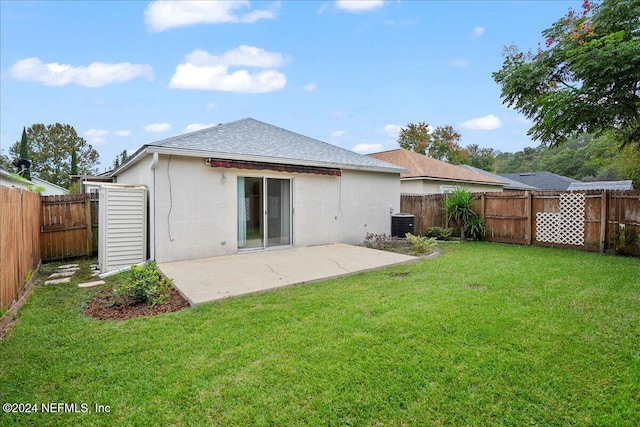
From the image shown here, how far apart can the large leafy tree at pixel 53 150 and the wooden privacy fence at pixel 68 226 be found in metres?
33.0

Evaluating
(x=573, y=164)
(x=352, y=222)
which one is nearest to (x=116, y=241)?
(x=352, y=222)

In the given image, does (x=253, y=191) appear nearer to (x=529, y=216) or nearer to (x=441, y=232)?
(x=441, y=232)

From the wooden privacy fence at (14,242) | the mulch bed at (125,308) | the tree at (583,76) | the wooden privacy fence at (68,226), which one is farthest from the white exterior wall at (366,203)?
the wooden privacy fence at (14,242)

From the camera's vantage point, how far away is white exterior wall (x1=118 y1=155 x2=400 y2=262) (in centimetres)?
740

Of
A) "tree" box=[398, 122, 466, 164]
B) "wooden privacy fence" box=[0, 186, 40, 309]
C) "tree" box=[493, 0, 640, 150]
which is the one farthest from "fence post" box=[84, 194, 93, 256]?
"tree" box=[398, 122, 466, 164]

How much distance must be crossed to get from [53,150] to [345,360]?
4549 cm

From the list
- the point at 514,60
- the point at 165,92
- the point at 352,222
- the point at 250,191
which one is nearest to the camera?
the point at 250,191

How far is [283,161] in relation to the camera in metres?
8.74

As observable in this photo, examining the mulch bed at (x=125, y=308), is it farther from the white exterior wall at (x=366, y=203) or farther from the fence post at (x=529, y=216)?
the fence post at (x=529, y=216)

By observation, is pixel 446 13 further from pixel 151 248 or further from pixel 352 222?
pixel 151 248

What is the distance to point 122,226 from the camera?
7.27m

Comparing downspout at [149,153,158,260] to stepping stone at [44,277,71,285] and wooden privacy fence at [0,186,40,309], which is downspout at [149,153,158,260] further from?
wooden privacy fence at [0,186,40,309]

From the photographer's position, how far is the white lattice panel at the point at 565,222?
9109 millimetres

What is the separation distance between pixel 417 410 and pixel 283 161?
720 centimetres
